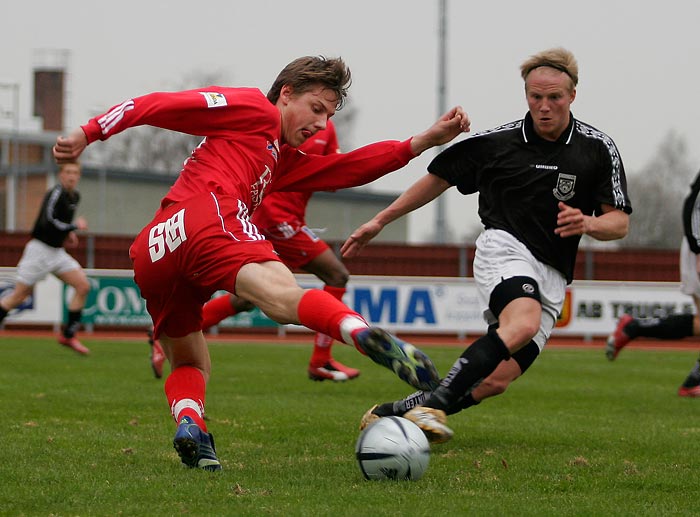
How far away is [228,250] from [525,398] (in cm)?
582

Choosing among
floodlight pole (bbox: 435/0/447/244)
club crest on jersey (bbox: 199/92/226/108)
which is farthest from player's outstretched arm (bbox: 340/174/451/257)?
floodlight pole (bbox: 435/0/447/244)

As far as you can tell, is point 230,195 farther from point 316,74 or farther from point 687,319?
point 687,319

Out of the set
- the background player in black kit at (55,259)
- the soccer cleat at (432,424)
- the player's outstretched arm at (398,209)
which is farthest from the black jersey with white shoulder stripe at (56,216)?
the soccer cleat at (432,424)

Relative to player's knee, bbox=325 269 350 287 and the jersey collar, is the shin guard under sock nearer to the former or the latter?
the jersey collar

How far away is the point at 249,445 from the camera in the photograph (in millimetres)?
6352

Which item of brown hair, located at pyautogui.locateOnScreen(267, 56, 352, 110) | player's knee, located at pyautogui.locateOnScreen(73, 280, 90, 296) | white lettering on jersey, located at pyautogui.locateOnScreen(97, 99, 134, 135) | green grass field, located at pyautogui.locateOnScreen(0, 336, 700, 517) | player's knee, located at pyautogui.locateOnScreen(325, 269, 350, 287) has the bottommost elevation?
green grass field, located at pyautogui.locateOnScreen(0, 336, 700, 517)

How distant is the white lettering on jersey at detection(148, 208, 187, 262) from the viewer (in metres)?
4.80

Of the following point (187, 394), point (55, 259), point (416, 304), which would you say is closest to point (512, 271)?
point (187, 394)

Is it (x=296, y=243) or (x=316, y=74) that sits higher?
(x=316, y=74)

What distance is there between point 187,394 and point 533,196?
2.22m

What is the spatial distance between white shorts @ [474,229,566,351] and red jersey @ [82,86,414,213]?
1363 mm

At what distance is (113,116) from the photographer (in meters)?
4.88

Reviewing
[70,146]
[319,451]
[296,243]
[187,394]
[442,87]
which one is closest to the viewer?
[70,146]

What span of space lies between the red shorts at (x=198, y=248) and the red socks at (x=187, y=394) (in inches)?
19.9
